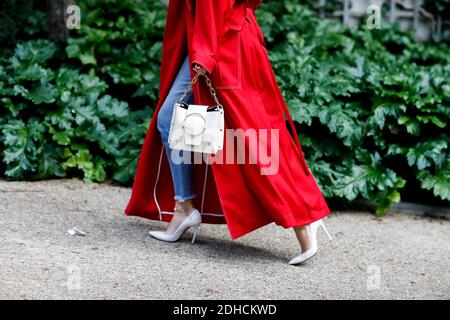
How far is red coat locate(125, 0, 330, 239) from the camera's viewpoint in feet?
13.5

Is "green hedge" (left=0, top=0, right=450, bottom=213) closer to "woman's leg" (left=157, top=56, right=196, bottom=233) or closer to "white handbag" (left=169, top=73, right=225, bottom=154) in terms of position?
"woman's leg" (left=157, top=56, right=196, bottom=233)

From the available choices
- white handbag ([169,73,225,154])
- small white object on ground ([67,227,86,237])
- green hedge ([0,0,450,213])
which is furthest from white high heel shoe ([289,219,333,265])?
green hedge ([0,0,450,213])

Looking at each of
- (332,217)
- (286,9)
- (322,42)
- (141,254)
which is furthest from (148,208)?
(286,9)

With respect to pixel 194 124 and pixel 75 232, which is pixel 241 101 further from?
pixel 75 232

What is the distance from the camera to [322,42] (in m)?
7.42

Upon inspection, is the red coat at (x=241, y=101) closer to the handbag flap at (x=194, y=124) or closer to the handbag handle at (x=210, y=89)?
the handbag handle at (x=210, y=89)

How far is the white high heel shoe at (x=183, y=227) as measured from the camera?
14.8ft

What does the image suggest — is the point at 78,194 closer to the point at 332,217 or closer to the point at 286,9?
the point at 332,217

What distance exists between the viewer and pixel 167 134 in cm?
431

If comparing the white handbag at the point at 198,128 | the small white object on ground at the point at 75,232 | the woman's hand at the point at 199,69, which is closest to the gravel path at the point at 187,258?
the small white object on ground at the point at 75,232

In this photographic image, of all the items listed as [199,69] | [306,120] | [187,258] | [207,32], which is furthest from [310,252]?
[306,120]

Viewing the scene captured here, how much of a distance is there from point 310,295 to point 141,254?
957 mm

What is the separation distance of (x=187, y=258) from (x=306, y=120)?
188cm

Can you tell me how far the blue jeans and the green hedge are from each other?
1534mm
